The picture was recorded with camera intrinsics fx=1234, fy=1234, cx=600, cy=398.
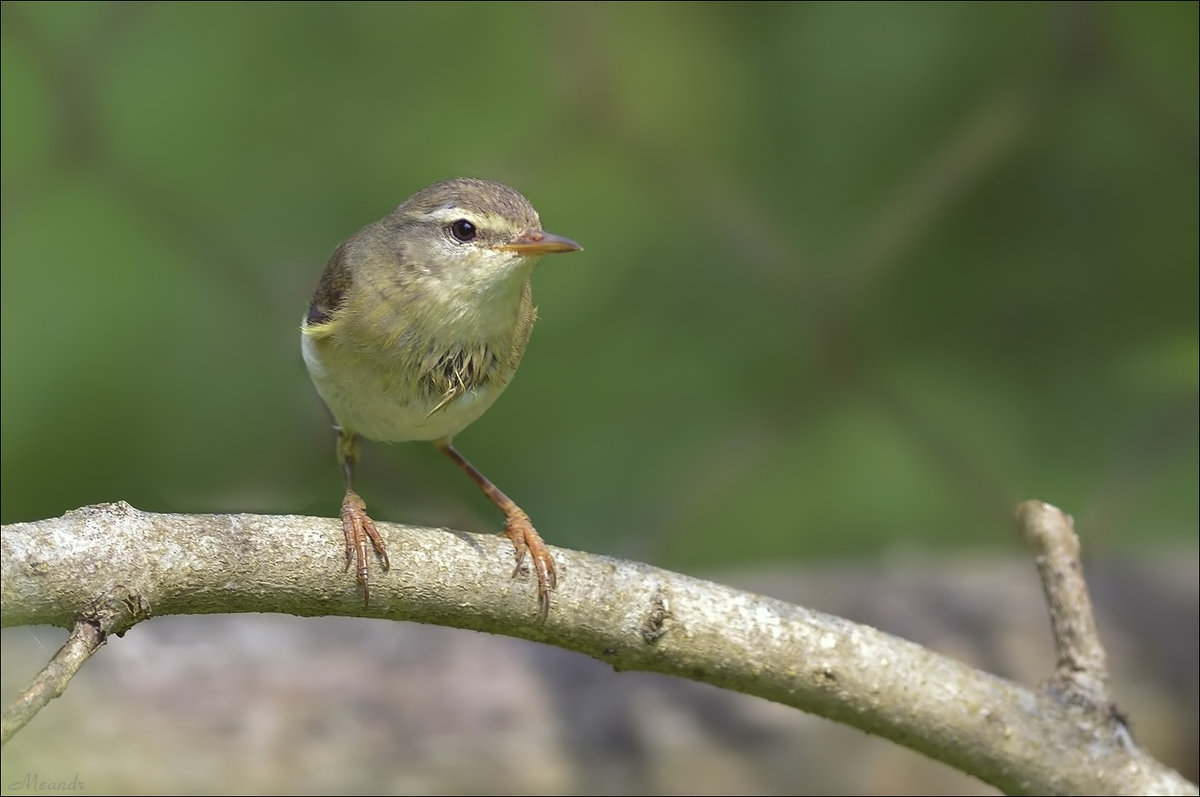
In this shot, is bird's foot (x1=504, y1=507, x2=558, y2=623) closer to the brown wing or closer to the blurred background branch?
the brown wing

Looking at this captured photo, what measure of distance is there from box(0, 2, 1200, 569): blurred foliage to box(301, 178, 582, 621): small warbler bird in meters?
1.43

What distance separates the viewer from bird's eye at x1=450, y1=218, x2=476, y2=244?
212 cm

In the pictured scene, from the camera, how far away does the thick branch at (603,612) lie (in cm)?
158

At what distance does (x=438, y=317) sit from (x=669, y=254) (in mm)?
1791

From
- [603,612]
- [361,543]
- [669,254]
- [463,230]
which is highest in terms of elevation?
[669,254]

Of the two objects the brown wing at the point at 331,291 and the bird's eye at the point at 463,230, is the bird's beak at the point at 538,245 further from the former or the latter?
the brown wing at the point at 331,291

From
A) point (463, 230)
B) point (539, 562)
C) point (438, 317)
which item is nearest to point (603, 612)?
point (539, 562)

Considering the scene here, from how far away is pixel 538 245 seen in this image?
204 cm

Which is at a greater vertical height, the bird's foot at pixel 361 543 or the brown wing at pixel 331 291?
the brown wing at pixel 331 291

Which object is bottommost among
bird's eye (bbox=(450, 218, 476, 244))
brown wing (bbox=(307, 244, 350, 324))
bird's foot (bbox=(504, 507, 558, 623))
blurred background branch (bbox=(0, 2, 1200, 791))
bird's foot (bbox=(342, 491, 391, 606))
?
bird's foot (bbox=(342, 491, 391, 606))

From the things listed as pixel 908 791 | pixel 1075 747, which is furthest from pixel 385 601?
pixel 908 791

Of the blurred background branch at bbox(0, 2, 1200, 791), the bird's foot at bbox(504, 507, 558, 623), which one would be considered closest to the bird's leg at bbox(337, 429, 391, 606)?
the bird's foot at bbox(504, 507, 558, 623)

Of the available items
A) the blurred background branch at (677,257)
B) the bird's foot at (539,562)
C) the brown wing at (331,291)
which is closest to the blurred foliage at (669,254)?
the blurred background branch at (677,257)

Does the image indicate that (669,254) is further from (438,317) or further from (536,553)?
(536,553)
